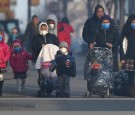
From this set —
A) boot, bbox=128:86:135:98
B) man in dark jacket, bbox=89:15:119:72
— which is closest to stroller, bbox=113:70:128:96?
boot, bbox=128:86:135:98

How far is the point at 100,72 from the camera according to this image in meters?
21.0

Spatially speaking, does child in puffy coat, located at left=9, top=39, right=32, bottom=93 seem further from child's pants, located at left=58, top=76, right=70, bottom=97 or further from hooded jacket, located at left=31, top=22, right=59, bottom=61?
child's pants, located at left=58, top=76, right=70, bottom=97

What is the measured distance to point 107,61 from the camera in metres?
21.1

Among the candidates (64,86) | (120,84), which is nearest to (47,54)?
(64,86)

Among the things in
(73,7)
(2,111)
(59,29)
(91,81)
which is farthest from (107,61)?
(73,7)

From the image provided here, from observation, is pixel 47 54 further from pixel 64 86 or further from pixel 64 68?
pixel 64 86

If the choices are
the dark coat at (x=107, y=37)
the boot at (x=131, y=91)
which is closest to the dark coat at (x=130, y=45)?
the dark coat at (x=107, y=37)

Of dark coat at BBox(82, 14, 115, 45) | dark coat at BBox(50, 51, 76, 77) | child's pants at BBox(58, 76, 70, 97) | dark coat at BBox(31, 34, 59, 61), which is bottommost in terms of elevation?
child's pants at BBox(58, 76, 70, 97)

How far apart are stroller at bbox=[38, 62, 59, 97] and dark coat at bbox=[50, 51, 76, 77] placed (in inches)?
10.3

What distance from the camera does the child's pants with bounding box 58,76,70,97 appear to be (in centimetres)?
2141

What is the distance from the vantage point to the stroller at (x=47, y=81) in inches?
850

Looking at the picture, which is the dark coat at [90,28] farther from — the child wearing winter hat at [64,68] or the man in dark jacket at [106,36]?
the child wearing winter hat at [64,68]

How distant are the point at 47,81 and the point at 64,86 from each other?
0.44 meters

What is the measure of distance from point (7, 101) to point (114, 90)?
305cm
